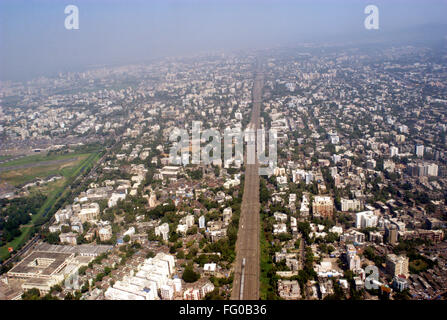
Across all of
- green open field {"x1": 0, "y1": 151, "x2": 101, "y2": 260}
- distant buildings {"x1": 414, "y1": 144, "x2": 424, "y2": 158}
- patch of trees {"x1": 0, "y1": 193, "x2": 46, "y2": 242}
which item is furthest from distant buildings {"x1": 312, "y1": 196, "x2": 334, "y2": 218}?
patch of trees {"x1": 0, "y1": 193, "x2": 46, "y2": 242}

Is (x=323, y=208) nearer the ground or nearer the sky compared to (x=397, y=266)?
nearer the sky

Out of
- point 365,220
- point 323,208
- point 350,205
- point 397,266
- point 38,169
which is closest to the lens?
point 397,266

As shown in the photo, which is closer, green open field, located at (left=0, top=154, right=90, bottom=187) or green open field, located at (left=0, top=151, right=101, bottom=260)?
green open field, located at (left=0, top=151, right=101, bottom=260)

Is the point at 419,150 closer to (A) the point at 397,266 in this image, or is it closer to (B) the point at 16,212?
(A) the point at 397,266

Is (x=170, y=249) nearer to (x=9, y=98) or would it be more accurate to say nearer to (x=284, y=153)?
(x=284, y=153)

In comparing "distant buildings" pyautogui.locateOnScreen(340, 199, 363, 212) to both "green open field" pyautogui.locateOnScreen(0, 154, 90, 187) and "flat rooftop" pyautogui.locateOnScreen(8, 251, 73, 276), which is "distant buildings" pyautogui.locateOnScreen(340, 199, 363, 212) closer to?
"flat rooftop" pyautogui.locateOnScreen(8, 251, 73, 276)

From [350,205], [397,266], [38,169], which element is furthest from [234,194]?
[38,169]

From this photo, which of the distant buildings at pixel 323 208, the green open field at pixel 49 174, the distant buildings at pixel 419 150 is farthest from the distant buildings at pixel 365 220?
the green open field at pixel 49 174
